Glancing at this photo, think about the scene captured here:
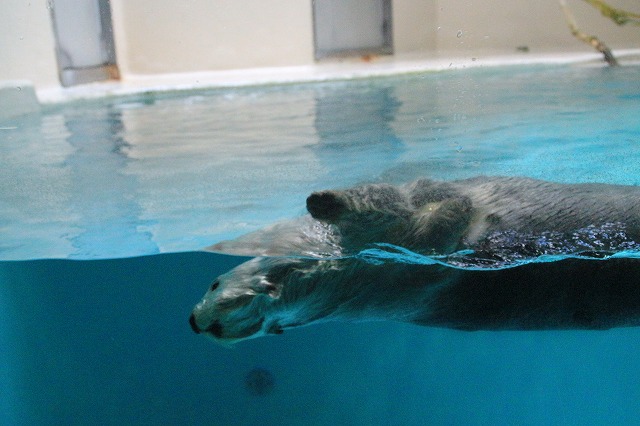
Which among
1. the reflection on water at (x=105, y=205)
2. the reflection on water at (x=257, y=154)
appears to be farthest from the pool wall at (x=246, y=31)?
the reflection on water at (x=105, y=205)

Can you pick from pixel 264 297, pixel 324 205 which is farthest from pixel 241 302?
pixel 324 205

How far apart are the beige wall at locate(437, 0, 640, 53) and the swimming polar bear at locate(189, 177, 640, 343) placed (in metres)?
1.82

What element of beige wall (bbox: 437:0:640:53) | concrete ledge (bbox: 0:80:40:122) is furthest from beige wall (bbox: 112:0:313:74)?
concrete ledge (bbox: 0:80:40:122)

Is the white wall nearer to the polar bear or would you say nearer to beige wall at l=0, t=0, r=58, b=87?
beige wall at l=0, t=0, r=58, b=87

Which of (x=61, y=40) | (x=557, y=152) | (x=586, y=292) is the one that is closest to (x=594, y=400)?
(x=557, y=152)

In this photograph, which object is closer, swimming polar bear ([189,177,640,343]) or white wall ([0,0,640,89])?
swimming polar bear ([189,177,640,343])

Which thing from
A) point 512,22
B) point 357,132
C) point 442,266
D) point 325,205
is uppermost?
point 512,22

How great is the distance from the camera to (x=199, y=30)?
3340 millimetres

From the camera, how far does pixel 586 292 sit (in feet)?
7.21

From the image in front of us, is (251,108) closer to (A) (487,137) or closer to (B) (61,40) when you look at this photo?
(B) (61,40)

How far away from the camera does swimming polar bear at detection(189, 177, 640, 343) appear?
1.96 m

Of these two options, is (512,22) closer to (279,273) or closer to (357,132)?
(357,132)

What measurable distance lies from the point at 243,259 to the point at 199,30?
1579 mm

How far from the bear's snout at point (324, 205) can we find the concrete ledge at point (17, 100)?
152 inches
